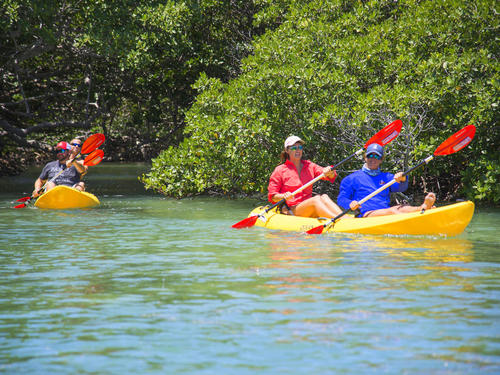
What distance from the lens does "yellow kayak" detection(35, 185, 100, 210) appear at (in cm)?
1339

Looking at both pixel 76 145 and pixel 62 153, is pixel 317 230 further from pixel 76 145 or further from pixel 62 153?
pixel 62 153

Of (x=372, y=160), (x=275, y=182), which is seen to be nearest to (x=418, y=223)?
(x=372, y=160)

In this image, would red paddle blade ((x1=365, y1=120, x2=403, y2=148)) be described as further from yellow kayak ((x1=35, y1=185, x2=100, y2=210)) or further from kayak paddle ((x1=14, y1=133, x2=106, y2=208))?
kayak paddle ((x1=14, y1=133, x2=106, y2=208))

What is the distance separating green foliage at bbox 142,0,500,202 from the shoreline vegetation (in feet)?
0.10

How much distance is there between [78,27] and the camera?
61.1 ft

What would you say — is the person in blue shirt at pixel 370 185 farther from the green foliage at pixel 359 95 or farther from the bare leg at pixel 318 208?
the green foliage at pixel 359 95

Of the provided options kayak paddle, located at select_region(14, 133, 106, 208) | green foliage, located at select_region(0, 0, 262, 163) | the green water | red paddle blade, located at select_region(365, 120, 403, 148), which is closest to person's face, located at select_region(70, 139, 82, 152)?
kayak paddle, located at select_region(14, 133, 106, 208)

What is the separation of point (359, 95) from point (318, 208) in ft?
10.7

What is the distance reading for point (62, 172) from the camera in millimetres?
14289

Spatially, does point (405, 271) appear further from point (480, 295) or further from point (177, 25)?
point (177, 25)

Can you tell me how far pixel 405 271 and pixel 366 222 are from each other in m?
2.45

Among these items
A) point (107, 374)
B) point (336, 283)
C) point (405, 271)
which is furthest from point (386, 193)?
point (107, 374)

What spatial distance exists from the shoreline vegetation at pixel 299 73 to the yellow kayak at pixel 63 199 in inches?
97.4

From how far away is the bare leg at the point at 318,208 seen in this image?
992cm
